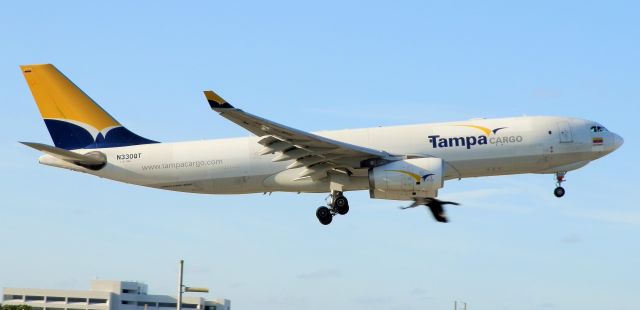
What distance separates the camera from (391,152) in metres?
51.5

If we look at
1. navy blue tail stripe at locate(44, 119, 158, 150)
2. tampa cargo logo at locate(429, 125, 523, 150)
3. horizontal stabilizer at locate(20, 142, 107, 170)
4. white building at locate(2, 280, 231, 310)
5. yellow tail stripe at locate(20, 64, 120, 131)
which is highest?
yellow tail stripe at locate(20, 64, 120, 131)

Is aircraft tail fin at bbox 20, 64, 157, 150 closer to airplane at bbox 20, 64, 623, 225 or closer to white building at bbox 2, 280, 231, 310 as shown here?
airplane at bbox 20, 64, 623, 225

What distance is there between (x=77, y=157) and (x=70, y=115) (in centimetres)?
380

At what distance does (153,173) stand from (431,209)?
50.0ft

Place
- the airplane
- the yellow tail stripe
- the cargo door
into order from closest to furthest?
the airplane → the cargo door → the yellow tail stripe

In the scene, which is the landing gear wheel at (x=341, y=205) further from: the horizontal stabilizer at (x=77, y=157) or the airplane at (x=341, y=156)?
the horizontal stabilizer at (x=77, y=157)

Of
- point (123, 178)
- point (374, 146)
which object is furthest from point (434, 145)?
point (123, 178)

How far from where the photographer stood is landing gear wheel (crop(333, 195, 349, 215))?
51.8 m

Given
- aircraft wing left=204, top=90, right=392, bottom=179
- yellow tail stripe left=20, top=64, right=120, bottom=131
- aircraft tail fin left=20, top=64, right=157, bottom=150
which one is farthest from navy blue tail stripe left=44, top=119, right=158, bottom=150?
aircraft wing left=204, top=90, right=392, bottom=179

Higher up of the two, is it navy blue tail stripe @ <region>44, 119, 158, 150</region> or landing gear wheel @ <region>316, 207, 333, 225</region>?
navy blue tail stripe @ <region>44, 119, 158, 150</region>

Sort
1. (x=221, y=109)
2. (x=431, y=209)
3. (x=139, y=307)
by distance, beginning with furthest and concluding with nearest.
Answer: (x=139, y=307), (x=431, y=209), (x=221, y=109)

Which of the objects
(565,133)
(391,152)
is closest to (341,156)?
(391,152)

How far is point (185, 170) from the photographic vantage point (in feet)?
174

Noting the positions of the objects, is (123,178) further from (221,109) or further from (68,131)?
(221,109)
